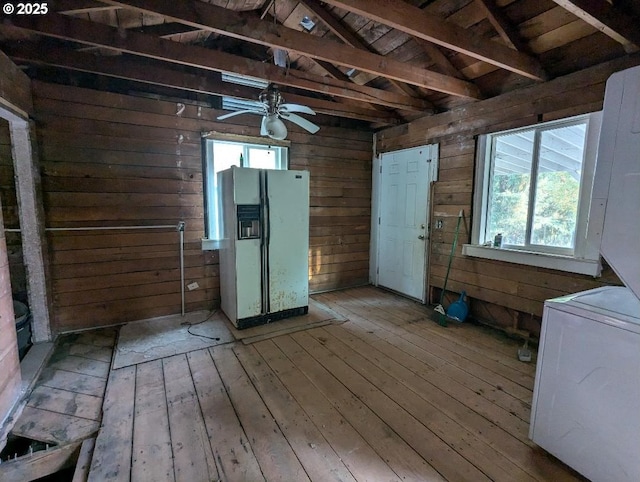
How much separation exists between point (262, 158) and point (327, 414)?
307 cm

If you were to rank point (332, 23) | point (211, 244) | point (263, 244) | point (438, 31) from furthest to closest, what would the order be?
point (211, 244) → point (263, 244) → point (332, 23) → point (438, 31)

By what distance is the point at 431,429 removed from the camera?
1.83 meters

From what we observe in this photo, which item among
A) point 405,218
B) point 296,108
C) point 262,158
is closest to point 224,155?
point 262,158

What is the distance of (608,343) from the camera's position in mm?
1386

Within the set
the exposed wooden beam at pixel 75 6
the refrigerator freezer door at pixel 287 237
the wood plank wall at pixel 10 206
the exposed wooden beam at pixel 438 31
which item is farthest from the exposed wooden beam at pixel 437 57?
the wood plank wall at pixel 10 206

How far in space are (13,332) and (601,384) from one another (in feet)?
11.4

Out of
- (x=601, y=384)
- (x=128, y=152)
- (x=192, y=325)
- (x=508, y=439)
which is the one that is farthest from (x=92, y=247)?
(x=601, y=384)

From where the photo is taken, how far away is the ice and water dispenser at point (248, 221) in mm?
3055

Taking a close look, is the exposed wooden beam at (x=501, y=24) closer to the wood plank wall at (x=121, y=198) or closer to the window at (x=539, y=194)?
the window at (x=539, y=194)

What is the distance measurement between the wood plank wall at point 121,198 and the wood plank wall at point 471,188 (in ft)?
7.67

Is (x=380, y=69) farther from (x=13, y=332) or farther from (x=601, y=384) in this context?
(x=13, y=332)

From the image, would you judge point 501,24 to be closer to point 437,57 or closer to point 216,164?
point 437,57

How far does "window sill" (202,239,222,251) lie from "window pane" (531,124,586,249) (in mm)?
3326

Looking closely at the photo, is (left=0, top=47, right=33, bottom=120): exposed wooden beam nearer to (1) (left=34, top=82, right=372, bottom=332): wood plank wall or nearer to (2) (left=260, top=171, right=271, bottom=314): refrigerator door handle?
(1) (left=34, top=82, right=372, bottom=332): wood plank wall
